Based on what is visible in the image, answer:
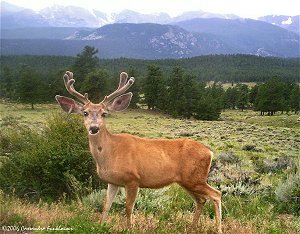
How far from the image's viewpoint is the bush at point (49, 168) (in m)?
10.5

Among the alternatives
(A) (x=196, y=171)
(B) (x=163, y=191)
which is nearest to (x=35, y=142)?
(B) (x=163, y=191)

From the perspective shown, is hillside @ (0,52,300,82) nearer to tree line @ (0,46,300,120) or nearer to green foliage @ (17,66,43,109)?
tree line @ (0,46,300,120)

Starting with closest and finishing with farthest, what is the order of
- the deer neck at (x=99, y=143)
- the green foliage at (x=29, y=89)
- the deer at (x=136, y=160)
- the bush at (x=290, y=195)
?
1. the deer at (x=136, y=160)
2. the deer neck at (x=99, y=143)
3. the bush at (x=290, y=195)
4. the green foliage at (x=29, y=89)

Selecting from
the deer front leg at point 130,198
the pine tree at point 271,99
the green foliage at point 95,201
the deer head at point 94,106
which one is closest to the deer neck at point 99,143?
the deer head at point 94,106

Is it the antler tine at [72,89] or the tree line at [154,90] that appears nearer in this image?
the antler tine at [72,89]

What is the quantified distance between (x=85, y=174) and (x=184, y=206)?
8.46 ft

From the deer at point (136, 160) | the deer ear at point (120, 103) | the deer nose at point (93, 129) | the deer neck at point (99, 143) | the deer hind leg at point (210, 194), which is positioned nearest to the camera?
the deer nose at point (93, 129)

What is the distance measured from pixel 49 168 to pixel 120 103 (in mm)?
3739

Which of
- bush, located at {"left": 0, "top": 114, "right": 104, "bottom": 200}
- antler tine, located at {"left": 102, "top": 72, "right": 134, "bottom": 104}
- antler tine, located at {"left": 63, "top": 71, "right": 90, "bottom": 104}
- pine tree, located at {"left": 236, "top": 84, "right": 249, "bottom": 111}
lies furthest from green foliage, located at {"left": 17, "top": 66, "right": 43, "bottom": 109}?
antler tine, located at {"left": 102, "top": 72, "right": 134, "bottom": 104}

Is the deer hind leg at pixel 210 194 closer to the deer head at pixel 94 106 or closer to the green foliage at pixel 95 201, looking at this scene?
the deer head at pixel 94 106

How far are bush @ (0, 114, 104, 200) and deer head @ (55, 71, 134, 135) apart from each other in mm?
2994

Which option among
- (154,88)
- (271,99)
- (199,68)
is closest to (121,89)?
(154,88)

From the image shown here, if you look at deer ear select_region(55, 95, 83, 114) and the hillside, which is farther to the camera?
the hillside

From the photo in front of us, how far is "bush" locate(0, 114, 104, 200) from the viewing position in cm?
1045
